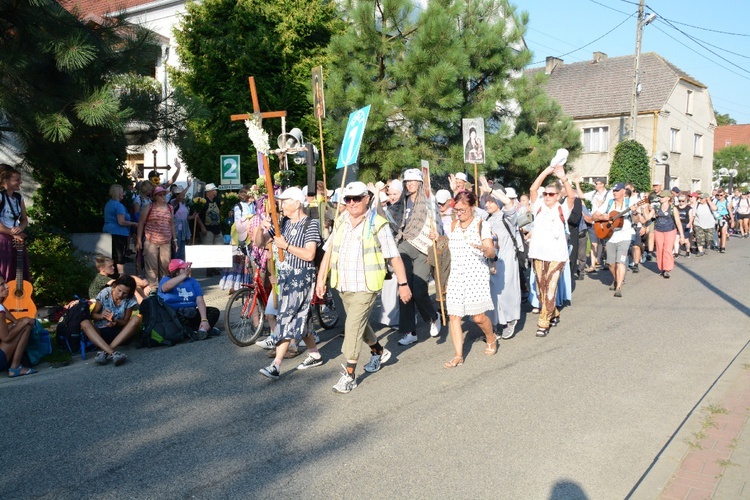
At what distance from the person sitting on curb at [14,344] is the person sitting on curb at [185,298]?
171cm

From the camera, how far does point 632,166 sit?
32.0 m

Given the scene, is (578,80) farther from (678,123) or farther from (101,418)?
(101,418)

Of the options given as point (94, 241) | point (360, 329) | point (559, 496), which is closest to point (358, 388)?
point (360, 329)

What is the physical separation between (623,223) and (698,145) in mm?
37466

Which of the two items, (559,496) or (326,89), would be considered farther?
(326,89)

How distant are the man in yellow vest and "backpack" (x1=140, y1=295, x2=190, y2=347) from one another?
2.66 meters

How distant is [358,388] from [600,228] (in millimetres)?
7503

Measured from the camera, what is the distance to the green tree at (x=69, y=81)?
766cm

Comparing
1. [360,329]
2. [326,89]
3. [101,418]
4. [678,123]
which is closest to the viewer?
[101,418]

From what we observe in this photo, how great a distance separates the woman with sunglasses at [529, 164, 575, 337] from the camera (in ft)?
28.8

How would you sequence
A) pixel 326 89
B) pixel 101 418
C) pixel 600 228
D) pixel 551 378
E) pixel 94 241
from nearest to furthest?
pixel 101 418 → pixel 551 378 → pixel 94 241 → pixel 600 228 → pixel 326 89

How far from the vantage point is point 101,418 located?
5.77 meters

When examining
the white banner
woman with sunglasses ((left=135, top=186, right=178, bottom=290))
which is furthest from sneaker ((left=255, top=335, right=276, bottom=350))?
woman with sunglasses ((left=135, top=186, right=178, bottom=290))

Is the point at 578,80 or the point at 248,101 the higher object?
the point at 578,80
